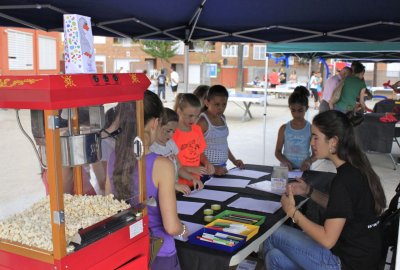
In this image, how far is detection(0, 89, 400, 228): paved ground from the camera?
1446 millimetres

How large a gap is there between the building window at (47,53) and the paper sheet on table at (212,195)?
17.1 metres

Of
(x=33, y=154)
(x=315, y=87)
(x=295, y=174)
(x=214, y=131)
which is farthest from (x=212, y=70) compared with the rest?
(x=33, y=154)

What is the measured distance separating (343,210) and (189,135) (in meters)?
1.37

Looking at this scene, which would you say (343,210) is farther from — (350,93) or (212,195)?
(350,93)

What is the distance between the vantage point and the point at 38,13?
→ 325 cm

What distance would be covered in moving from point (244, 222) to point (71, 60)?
46.0 inches

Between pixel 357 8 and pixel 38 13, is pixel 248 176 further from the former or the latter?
pixel 38 13

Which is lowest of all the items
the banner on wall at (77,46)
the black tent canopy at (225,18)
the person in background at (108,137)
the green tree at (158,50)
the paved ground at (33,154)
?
the paved ground at (33,154)

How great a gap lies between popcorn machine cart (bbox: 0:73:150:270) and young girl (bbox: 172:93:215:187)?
1437mm

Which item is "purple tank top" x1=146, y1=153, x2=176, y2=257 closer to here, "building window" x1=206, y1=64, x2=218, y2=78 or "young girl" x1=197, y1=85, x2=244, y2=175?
"young girl" x1=197, y1=85, x2=244, y2=175

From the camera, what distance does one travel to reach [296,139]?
3541 millimetres

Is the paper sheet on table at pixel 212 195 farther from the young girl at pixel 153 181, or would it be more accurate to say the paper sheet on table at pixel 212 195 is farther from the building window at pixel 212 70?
the building window at pixel 212 70

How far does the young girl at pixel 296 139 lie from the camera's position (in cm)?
351

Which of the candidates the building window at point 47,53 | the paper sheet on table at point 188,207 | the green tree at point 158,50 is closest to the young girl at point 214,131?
the paper sheet on table at point 188,207
